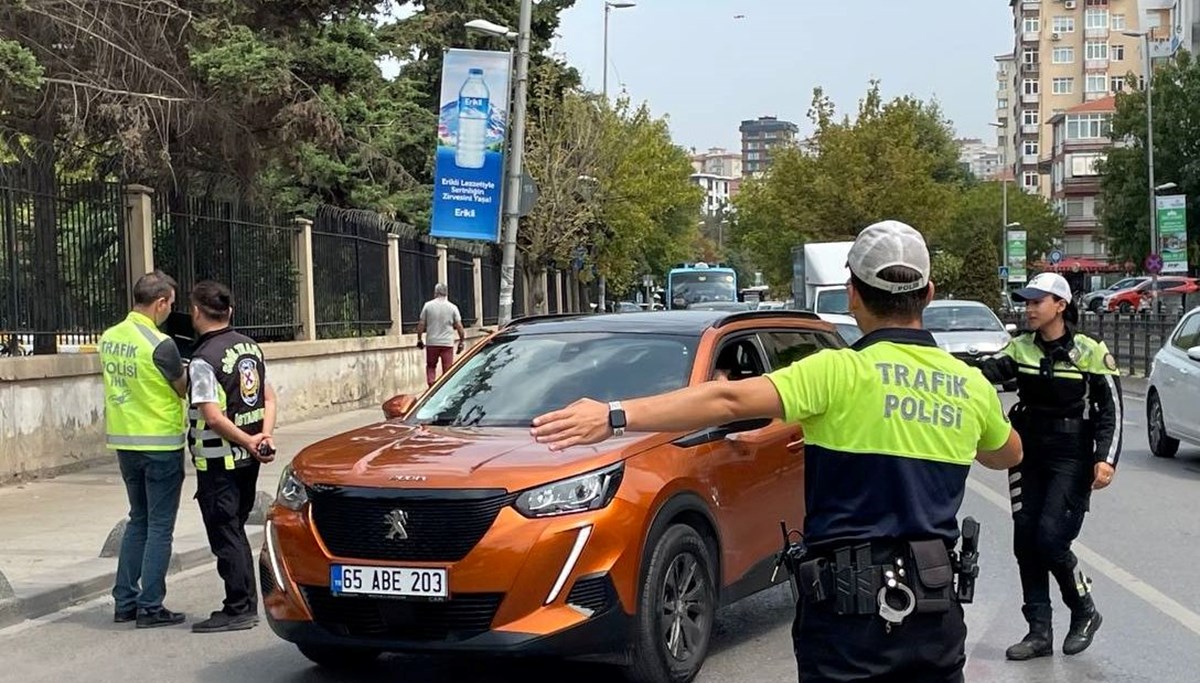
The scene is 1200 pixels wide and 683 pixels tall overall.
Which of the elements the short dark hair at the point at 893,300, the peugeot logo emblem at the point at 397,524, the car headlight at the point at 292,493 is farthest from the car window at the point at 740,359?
the short dark hair at the point at 893,300

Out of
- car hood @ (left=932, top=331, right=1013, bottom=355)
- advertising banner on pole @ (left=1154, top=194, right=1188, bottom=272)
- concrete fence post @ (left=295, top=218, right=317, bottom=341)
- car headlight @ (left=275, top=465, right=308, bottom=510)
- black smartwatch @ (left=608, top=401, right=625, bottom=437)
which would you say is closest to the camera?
black smartwatch @ (left=608, top=401, right=625, bottom=437)

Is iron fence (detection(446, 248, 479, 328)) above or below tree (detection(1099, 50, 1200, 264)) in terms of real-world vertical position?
below

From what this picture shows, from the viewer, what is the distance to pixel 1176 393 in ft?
45.2

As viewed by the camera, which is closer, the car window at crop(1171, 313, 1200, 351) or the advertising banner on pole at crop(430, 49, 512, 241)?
the car window at crop(1171, 313, 1200, 351)

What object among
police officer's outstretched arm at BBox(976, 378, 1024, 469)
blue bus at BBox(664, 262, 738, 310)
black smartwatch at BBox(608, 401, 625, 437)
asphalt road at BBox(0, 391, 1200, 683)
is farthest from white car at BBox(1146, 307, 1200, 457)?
blue bus at BBox(664, 262, 738, 310)

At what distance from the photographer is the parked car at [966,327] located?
22062 millimetres

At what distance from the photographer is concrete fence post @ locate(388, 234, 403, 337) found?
2395 centimetres

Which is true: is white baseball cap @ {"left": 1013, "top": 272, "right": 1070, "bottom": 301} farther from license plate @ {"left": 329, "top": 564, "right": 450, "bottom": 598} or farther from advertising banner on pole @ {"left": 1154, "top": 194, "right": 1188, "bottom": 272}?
advertising banner on pole @ {"left": 1154, "top": 194, "right": 1188, "bottom": 272}

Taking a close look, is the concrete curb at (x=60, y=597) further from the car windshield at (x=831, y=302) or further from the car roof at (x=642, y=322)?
the car windshield at (x=831, y=302)

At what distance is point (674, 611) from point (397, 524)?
4.14ft

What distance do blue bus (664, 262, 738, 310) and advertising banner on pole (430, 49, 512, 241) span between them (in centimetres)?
2850

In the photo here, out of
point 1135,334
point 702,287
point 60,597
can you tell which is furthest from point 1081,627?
point 702,287

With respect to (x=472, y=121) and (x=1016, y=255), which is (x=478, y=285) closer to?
(x=472, y=121)

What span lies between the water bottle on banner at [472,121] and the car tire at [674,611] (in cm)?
1496
